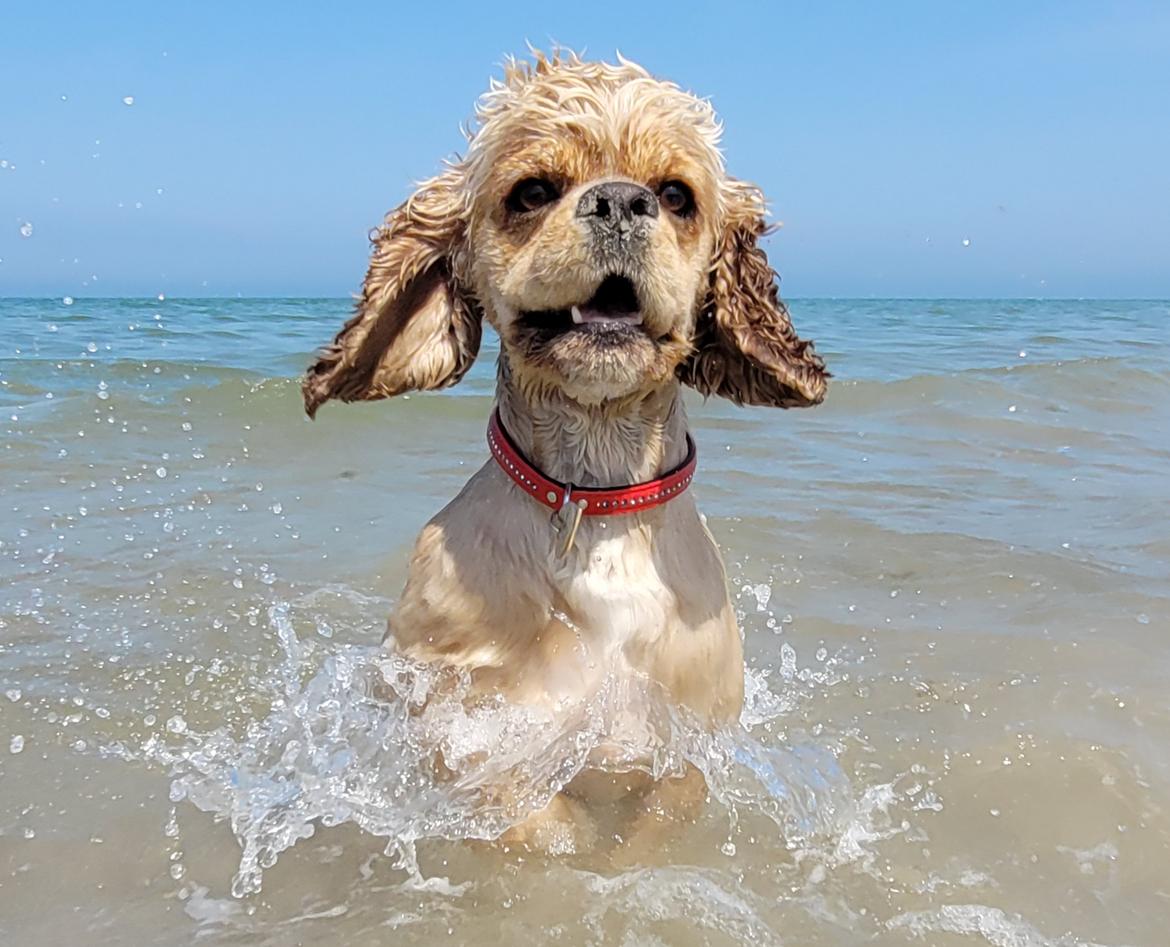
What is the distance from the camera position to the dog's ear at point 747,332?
362 centimetres

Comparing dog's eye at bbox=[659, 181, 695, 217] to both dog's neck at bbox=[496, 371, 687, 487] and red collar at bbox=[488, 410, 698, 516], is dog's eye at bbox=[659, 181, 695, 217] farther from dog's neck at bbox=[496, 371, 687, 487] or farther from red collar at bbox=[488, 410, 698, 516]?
red collar at bbox=[488, 410, 698, 516]

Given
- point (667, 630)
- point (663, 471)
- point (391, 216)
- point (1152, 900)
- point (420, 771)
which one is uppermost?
point (391, 216)

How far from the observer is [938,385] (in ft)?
42.8

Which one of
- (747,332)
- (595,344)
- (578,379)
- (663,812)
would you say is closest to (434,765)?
(663,812)

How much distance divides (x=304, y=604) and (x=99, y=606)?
0.91m

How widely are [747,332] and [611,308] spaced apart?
0.64 meters

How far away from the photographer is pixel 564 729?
3.51 m

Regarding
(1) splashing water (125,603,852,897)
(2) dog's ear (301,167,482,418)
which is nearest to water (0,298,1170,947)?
(1) splashing water (125,603,852,897)

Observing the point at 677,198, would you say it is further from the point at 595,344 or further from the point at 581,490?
the point at 581,490

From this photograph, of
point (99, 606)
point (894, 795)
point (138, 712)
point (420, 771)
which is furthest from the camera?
point (99, 606)

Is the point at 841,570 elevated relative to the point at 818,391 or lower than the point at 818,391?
lower

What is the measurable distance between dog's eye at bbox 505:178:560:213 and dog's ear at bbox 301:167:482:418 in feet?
1.04

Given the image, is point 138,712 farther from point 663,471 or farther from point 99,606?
point 663,471

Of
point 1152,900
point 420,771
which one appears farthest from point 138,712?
point 1152,900
